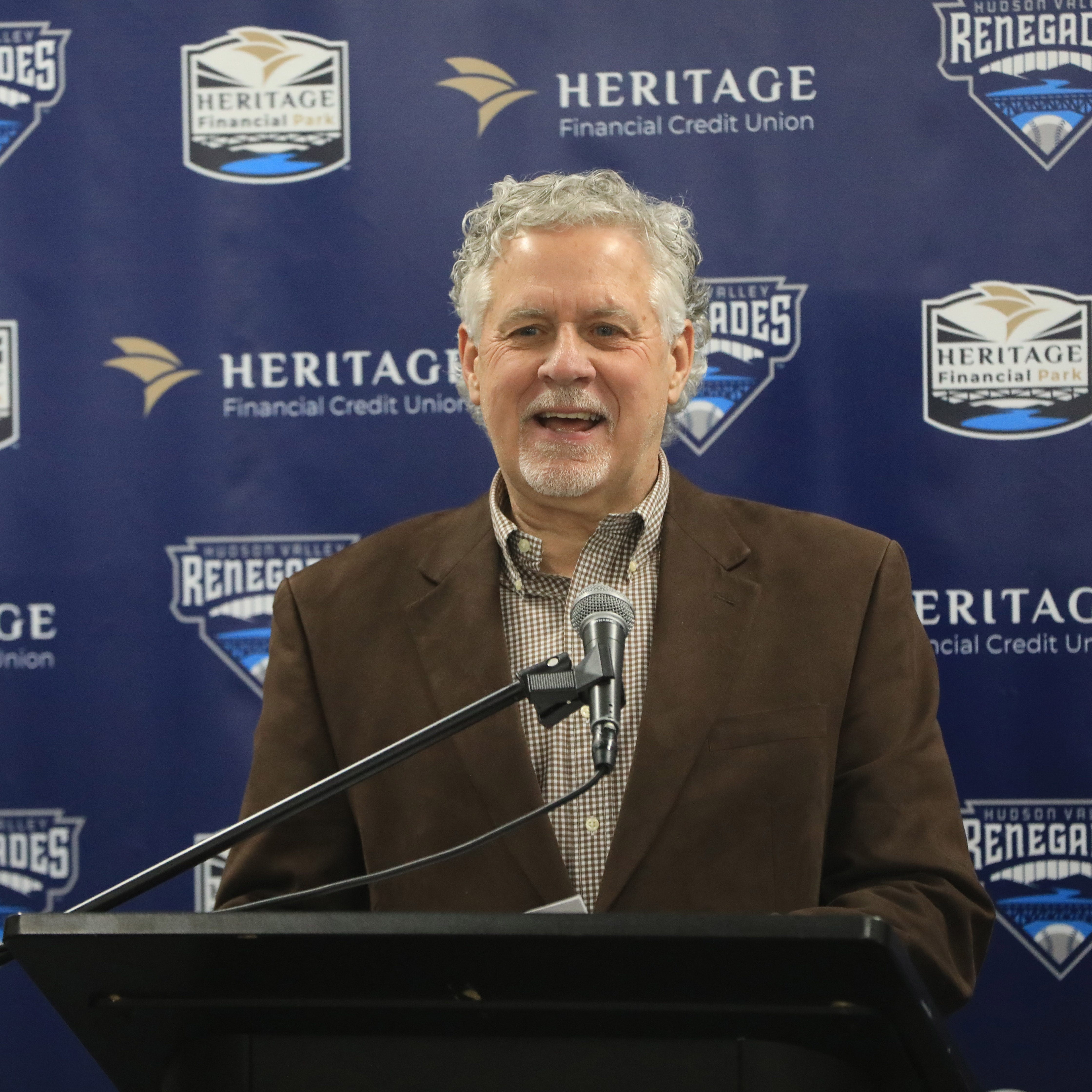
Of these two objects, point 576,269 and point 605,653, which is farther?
point 576,269

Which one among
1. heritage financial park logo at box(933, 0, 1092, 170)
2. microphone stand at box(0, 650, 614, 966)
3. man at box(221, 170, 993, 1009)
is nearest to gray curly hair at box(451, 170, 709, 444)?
man at box(221, 170, 993, 1009)

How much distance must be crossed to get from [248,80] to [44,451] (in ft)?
2.82

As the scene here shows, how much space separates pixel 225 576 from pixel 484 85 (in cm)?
111

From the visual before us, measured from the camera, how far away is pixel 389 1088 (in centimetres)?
94

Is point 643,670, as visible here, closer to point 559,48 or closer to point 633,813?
point 633,813

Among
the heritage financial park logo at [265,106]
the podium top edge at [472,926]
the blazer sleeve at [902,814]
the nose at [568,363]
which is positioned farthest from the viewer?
the heritage financial park logo at [265,106]

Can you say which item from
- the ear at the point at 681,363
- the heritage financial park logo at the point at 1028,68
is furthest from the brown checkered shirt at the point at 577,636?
the heritage financial park logo at the point at 1028,68

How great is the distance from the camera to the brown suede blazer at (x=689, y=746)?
1680 millimetres

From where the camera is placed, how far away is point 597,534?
189cm

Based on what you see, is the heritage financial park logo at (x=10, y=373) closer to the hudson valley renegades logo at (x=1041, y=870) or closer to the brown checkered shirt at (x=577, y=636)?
the brown checkered shirt at (x=577, y=636)

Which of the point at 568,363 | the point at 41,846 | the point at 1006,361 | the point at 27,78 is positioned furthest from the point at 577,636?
the point at 27,78

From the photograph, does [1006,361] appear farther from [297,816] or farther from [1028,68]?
[297,816]

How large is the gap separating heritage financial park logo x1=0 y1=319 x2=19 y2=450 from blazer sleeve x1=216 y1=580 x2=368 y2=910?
3.23 feet

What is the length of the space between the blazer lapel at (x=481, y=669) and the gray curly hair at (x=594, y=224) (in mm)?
277
